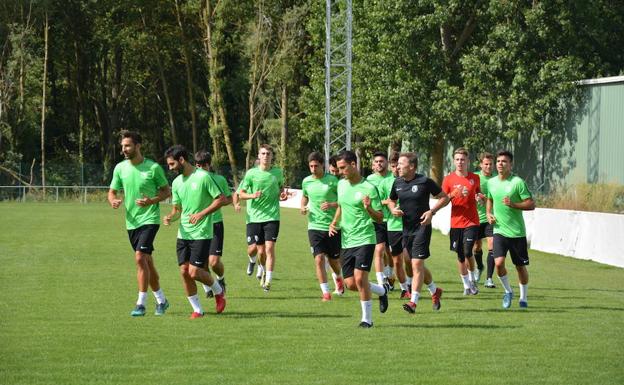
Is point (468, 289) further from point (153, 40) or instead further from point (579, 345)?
point (153, 40)

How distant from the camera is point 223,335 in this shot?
11984 mm

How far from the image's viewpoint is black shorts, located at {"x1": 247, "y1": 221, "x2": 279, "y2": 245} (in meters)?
17.2

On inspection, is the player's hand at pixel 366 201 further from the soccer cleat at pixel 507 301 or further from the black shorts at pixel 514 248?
the soccer cleat at pixel 507 301

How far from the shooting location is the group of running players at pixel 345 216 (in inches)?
507

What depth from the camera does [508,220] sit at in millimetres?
15133

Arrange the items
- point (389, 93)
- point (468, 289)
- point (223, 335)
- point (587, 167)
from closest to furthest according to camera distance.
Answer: point (223, 335) < point (468, 289) < point (587, 167) < point (389, 93)

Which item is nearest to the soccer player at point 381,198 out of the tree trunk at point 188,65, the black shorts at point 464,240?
the black shorts at point 464,240

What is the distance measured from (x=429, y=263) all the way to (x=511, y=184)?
7.96 m

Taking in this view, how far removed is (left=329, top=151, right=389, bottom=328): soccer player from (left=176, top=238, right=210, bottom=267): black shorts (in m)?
1.76

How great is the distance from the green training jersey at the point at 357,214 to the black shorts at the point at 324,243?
3066 millimetres

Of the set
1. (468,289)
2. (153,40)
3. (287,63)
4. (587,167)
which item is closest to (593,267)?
(468,289)

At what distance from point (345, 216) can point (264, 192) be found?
179 inches

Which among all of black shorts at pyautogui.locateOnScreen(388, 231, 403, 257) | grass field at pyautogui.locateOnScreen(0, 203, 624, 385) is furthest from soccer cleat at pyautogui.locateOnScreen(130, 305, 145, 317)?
black shorts at pyautogui.locateOnScreen(388, 231, 403, 257)

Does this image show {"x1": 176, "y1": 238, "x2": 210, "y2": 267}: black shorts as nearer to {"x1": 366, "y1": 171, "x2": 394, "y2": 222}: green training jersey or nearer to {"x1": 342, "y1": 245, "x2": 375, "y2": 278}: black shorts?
{"x1": 342, "y1": 245, "x2": 375, "y2": 278}: black shorts
